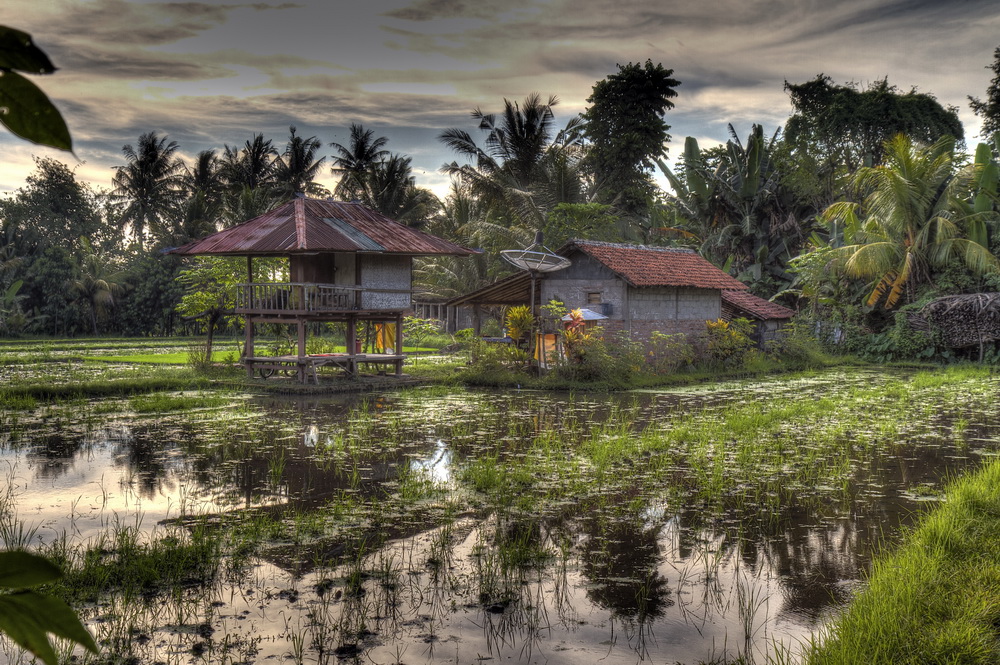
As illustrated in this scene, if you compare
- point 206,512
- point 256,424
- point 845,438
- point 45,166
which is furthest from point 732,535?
point 45,166

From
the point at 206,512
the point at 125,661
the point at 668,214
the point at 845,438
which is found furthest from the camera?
the point at 668,214

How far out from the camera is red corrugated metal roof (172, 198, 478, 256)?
16.4 m

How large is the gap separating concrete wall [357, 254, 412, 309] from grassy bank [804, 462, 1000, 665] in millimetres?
13426

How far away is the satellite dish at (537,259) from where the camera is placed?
60.2 ft

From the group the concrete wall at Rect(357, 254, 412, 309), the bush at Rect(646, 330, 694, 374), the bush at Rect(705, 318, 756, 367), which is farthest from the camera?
the bush at Rect(705, 318, 756, 367)

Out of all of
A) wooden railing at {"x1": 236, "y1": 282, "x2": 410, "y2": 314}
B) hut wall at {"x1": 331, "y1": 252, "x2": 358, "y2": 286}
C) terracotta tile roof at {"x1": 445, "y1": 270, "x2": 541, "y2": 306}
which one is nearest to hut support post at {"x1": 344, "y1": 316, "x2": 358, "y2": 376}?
wooden railing at {"x1": 236, "y1": 282, "x2": 410, "y2": 314}

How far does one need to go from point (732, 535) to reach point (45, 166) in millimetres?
Answer: 42358

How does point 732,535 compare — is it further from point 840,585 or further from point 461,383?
point 461,383

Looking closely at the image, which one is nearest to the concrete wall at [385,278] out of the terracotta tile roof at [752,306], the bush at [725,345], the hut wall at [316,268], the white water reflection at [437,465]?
the hut wall at [316,268]

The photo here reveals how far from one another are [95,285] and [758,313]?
2547 cm

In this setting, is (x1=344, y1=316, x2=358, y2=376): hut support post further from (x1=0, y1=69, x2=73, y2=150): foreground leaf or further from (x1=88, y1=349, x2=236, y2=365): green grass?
(x1=0, y1=69, x2=73, y2=150): foreground leaf

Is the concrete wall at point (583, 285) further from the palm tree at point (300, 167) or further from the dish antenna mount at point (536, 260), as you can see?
the palm tree at point (300, 167)

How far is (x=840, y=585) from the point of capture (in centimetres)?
518

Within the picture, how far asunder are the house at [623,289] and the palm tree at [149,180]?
23.6m
